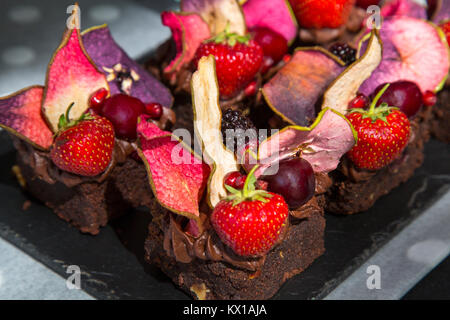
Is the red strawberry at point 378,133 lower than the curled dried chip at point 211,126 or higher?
lower

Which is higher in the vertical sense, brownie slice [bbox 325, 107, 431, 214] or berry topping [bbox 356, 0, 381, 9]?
berry topping [bbox 356, 0, 381, 9]

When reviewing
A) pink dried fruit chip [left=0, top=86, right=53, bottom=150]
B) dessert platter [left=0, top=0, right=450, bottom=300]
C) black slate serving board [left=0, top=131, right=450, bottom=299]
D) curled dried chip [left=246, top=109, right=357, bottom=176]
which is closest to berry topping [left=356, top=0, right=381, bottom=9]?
dessert platter [left=0, top=0, right=450, bottom=300]

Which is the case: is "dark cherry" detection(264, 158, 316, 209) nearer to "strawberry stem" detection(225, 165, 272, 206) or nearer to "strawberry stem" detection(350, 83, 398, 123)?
"strawberry stem" detection(225, 165, 272, 206)

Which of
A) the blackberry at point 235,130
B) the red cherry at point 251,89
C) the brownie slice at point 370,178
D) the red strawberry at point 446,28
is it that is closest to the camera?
the blackberry at point 235,130

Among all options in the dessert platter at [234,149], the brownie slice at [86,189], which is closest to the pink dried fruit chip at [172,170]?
the dessert platter at [234,149]

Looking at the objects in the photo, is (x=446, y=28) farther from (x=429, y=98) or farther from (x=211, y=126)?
(x=211, y=126)

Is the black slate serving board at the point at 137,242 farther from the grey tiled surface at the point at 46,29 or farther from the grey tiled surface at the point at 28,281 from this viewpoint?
the grey tiled surface at the point at 46,29

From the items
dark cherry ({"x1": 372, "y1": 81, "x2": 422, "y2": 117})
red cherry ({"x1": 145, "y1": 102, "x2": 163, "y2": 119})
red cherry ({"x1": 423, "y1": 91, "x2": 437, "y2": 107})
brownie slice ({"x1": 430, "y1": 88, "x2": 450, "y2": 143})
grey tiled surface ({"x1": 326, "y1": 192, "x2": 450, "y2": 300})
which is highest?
red cherry ({"x1": 145, "y1": 102, "x2": 163, "y2": 119})
